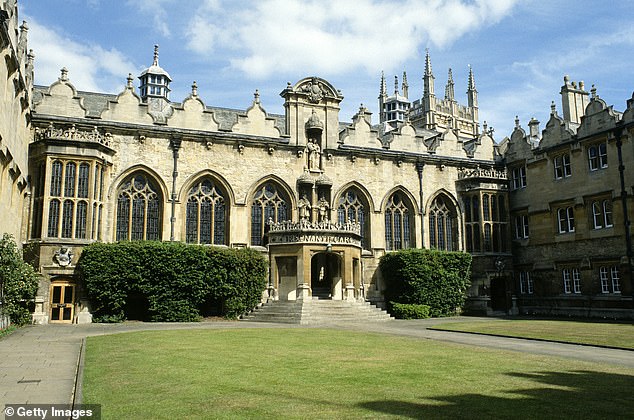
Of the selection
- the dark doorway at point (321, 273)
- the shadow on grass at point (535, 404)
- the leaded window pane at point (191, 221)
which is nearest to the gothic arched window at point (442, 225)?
the dark doorway at point (321, 273)

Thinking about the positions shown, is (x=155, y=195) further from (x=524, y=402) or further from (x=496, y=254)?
(x=524, y=402)

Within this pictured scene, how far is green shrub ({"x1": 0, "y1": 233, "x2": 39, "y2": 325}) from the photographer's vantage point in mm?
19750

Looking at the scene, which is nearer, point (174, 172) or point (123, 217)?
point (123, 217)

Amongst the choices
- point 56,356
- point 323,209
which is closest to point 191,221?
point 323,209

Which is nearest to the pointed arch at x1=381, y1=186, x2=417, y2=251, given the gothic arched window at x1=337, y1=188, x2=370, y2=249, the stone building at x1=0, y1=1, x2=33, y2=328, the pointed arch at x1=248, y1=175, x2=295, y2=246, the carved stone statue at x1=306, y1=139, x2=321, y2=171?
the gothic arched window at x1=337, y1=188, x2=370, y2=249

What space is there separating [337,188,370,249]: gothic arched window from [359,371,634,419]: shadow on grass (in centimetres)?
2427

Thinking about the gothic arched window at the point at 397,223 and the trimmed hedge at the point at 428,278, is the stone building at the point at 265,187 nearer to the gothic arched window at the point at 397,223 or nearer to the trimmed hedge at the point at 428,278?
the gothic arched window at the point at 397,223

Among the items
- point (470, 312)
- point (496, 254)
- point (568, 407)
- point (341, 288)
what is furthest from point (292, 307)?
point (568, 407)

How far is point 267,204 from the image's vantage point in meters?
31.0

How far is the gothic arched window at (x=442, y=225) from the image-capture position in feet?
114

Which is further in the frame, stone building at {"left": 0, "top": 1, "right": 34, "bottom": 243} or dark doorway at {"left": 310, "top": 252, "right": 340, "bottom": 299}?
dark doorway at {"left": 310, "top": 252, "right": 340, "bottom": 299}

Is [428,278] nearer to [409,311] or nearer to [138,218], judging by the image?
[409,311]

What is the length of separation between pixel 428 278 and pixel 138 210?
16393mm

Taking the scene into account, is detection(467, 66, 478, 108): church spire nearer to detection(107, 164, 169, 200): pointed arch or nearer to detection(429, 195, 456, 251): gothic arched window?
detection(429, 195, 456, 251): gothic arched window
